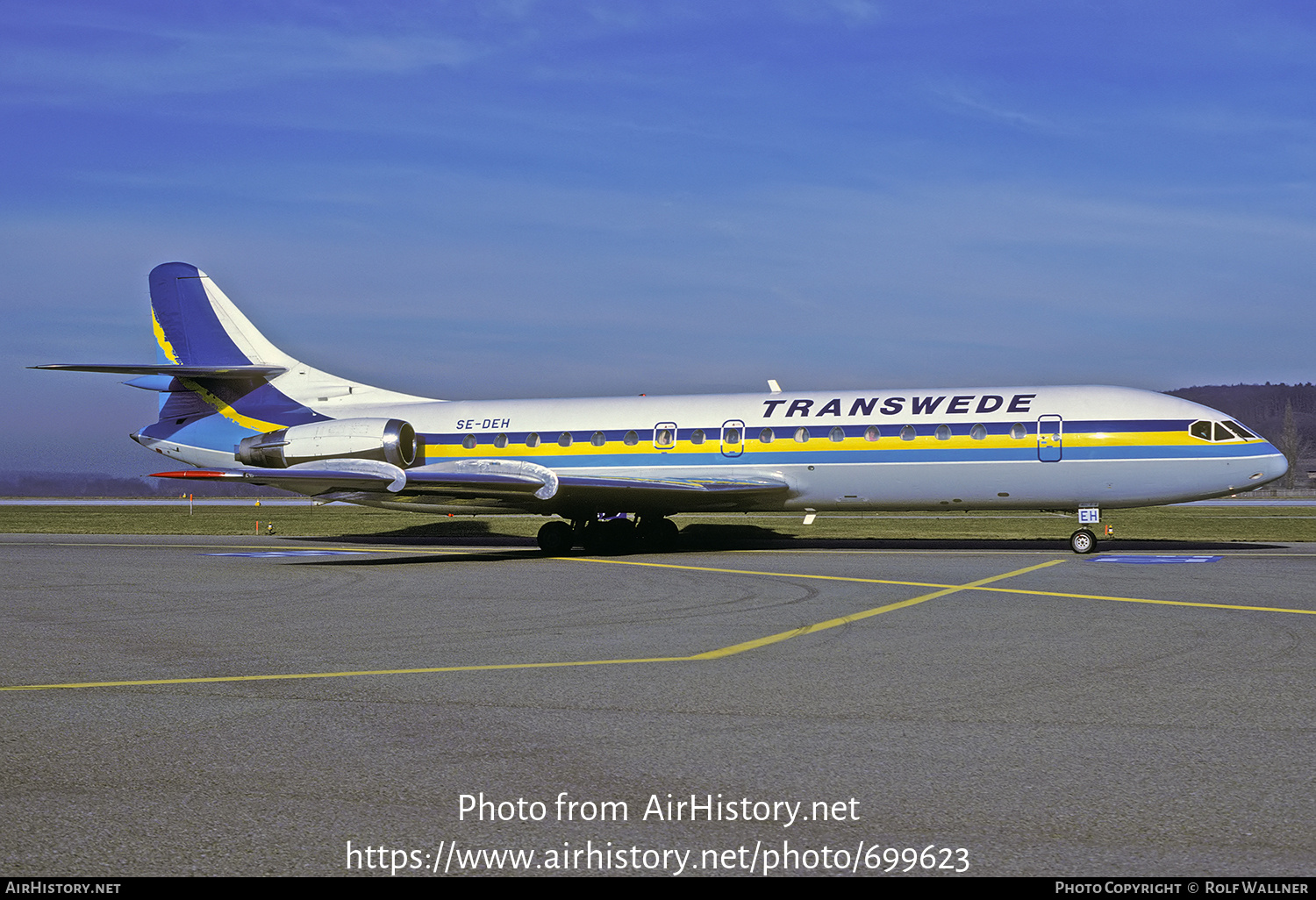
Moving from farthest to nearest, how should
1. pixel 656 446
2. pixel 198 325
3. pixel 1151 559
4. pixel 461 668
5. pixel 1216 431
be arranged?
1. pixel 198 325
2. pixel 656 446
3. pixel 1216 431
4. pixel 1151 559
5. pixel 461 668

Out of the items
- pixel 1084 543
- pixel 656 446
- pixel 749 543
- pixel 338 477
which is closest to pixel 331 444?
pixel 338 477

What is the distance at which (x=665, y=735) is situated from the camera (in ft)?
23.6

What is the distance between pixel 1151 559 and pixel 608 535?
1248cm

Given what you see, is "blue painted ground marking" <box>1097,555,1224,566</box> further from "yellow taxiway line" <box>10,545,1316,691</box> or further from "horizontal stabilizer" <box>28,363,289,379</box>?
"horizontal stabilizer" <box>28,363,289,379</box>

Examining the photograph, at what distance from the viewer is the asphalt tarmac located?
5043mm

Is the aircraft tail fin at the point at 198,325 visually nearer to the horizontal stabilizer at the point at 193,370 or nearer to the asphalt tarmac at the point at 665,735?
the horizontal stabilizer at the point at 193,370

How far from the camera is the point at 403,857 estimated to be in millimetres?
4930

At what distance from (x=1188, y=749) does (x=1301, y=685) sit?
2834 millimetres

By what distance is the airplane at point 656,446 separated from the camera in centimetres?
2431

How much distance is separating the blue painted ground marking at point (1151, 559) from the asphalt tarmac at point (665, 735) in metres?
6.19

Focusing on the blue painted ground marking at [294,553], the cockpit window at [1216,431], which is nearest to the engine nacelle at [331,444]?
the blue painted ground marking at [294,553]

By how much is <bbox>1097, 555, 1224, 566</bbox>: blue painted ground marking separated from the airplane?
135 centimetres

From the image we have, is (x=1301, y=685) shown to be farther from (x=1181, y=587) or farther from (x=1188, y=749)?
(x=1181, y=587)

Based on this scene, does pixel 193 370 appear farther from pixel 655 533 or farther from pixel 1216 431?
pixel 1216 431
